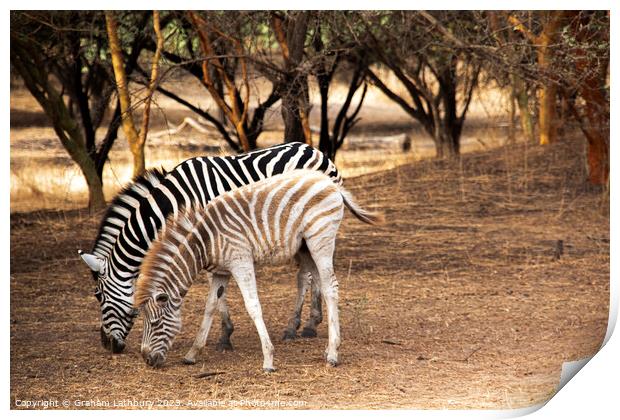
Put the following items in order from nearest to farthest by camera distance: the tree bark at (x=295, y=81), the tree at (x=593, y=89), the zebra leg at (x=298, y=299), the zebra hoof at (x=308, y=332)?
the zebra leg at (x=298, y=299) < the zebra hoof at (x=308, y=332) < the tree bark at (x=295, y=81) < the tree at (x=593, y=89)

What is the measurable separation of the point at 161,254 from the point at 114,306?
769mm

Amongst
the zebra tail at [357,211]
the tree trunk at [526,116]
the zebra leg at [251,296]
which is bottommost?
the zebra leg at [251,296]

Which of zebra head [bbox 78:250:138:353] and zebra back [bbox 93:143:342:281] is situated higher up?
zebra back [bbox 93:143:342:281]

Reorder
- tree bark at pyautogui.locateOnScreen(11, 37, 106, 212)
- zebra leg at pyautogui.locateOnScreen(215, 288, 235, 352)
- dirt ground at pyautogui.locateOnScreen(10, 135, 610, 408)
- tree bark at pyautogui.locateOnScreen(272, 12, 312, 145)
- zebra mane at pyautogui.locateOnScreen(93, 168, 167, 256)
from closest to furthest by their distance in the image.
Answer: dirt ground at pyautogui.locateOnScreen(10, 135, 610, 408) → zebra leg at pyautogui.locateOnScreen(215, 288, 235, 352) → zebra mane at pyautogui.locateOnScreen(93, 168, 167, 256) → tree bark at pyautogui.locateOnScreen(272, 12, 312, 145) → tree bark at pyautogui.locateOnScreen(11, 37, 106, 212)

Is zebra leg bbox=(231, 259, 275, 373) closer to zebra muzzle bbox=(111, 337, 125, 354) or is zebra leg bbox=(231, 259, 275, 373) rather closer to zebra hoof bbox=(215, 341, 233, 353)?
zebra hoof bbox=(215, 341, 233, 353)

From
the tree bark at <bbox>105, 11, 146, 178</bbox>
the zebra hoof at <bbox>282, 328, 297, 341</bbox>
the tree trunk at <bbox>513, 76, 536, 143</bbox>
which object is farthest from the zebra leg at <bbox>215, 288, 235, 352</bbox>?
the tree trunk at <bbox>513, 76, 536, 143</bbox>

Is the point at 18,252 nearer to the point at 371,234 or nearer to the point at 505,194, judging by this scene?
the point at 371,234

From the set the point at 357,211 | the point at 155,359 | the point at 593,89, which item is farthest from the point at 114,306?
the point at 593,89

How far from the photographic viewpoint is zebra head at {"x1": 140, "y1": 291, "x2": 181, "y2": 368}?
5469mm

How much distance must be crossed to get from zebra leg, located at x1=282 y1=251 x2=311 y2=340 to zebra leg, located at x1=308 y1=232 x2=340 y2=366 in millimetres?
418

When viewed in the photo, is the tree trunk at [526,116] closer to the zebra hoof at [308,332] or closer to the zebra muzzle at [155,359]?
the zebra hoof at [308,332]

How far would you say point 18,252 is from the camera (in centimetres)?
969

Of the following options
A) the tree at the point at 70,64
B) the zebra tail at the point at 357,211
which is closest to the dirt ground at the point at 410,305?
the tree at the point at 70,64

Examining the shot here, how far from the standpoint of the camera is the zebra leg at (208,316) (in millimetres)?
5715
